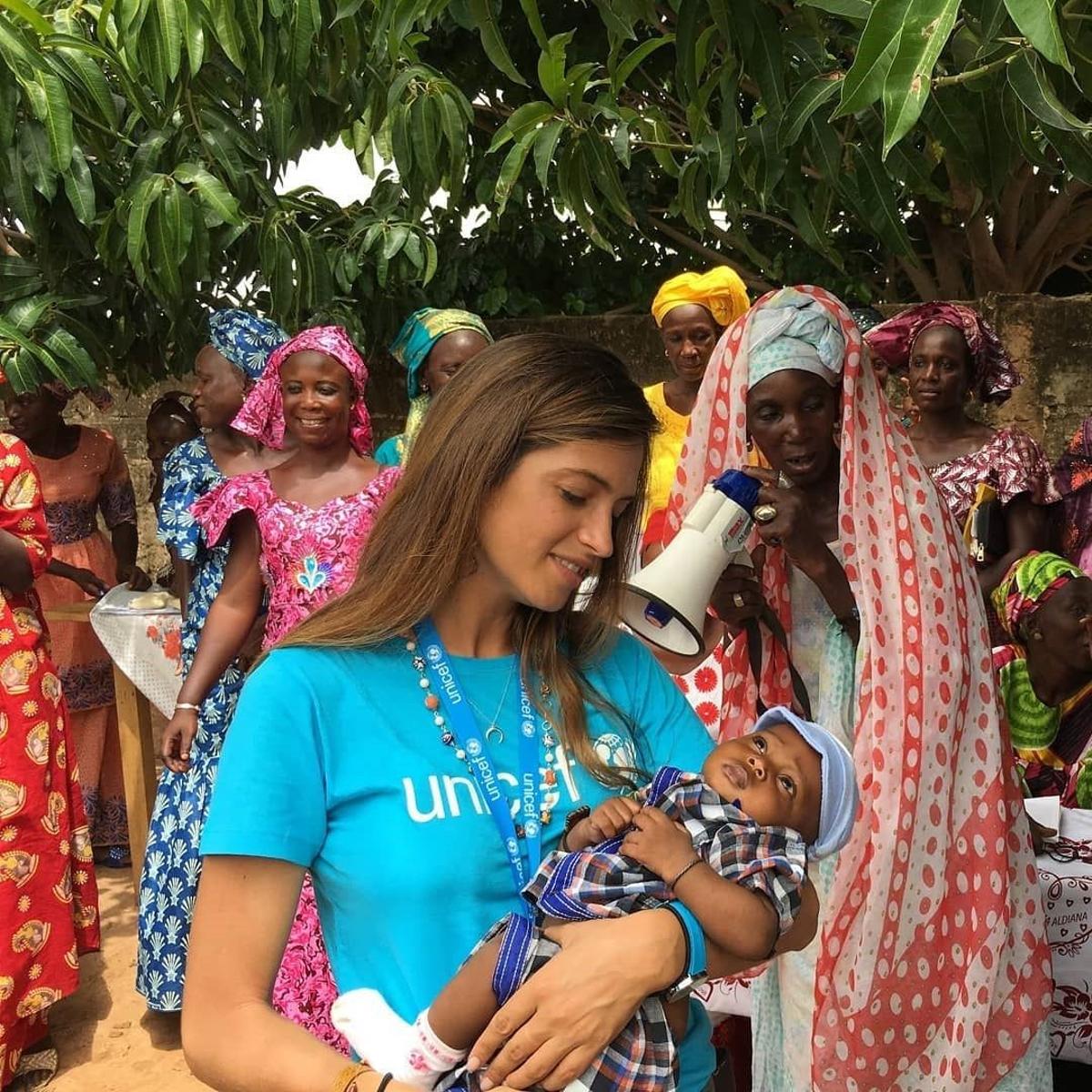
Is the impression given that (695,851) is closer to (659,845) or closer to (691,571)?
(659,845)

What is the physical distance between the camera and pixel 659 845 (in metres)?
1.41

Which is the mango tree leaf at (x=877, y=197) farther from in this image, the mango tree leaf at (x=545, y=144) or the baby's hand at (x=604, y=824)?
the baby's hand at (x=604, y=824)

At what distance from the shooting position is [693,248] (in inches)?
248

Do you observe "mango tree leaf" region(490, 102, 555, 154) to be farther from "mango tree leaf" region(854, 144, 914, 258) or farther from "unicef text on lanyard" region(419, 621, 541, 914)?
"unicef text on lanyard" region(419, 621, 541, 914)

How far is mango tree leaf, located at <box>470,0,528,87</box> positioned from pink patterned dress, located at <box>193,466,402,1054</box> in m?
1.71

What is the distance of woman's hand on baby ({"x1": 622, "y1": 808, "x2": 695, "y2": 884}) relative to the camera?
1.40 metres

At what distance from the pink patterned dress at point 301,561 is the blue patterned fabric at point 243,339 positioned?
108 centimetres

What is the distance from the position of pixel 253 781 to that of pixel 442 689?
0.89 ft

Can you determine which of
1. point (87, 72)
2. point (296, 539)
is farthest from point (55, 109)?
point (296, 539)

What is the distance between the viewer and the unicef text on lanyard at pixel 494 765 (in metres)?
1.47

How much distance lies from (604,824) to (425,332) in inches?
134

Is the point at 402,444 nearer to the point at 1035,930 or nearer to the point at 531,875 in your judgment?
the point at 1035,930

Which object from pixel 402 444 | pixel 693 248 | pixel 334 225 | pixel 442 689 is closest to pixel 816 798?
pixel 442 689

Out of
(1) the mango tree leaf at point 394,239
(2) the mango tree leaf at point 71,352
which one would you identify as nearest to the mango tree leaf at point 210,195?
(2) the mango tree leaf at point 71,352
